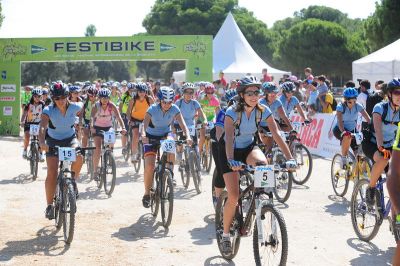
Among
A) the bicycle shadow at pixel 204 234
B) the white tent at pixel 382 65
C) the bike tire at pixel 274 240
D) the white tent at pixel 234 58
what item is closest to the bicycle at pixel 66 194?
the bicycle shadow at pixel 204 234

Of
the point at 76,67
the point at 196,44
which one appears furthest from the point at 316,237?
the point at 76,67

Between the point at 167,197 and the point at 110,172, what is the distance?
3035 millimetres

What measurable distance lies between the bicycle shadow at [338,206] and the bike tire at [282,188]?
650mm

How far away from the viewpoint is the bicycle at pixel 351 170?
30.2 feet

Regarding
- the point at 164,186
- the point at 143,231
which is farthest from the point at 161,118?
the point at 143,231

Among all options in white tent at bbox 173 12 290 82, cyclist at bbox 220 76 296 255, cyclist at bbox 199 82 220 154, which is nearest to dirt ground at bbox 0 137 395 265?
cyclist at bbox 220 76 296 255

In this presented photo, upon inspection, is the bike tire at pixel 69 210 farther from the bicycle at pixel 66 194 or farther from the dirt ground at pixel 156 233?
the dirt ground at pixel 156 233

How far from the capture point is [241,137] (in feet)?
21.6

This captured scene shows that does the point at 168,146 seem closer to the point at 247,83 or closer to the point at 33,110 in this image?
the point at 247,83

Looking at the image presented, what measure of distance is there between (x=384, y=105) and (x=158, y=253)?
3.15 metres

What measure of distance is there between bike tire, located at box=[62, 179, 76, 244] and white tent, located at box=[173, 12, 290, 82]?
92.7ft

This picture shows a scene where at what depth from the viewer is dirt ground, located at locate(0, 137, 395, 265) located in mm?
6809

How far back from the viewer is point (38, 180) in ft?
42.5

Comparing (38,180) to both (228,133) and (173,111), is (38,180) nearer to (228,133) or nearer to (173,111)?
(173,111)
